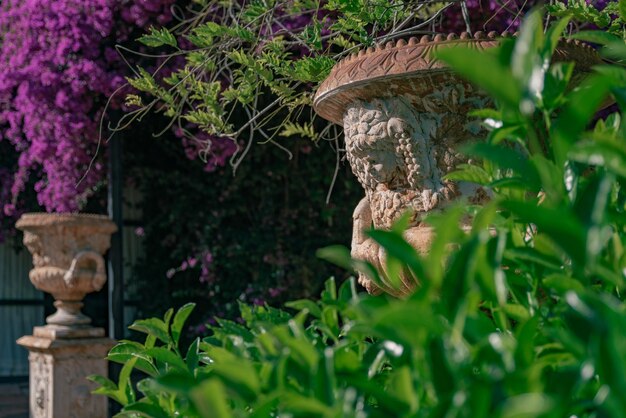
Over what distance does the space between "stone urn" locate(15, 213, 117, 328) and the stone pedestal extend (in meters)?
0.17

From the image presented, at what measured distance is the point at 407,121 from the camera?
7.09 feet

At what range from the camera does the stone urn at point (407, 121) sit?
6.76 feet

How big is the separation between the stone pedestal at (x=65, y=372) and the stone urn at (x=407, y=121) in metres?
3.43

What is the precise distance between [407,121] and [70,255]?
3.79 m

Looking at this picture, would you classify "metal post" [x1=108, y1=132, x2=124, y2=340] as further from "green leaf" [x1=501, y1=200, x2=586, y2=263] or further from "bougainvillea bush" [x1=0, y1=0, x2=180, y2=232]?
"green leaf" [x1=501, y1=200, x2=586, y2=263]

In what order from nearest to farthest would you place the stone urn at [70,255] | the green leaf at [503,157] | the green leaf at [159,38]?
the green leaf at [503,157]
the green leaf at [159,38]
the stone urn at [70,255]

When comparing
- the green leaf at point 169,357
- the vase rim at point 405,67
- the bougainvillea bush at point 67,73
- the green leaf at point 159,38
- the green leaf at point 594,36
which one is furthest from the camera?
the bougainvillea bush at point 67,73

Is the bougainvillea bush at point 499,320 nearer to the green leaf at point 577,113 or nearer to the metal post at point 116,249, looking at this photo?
the green leaf at point 577,113

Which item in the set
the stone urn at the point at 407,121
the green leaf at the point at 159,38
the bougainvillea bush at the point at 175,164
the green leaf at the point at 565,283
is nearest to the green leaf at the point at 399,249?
the green leaf at the point at 565,283

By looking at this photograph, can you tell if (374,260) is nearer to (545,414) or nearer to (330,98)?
(330,98)

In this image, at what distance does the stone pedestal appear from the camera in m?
5.19

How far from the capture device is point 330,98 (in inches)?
88.7

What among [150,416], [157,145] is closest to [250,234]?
[157,145]

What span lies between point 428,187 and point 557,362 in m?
1.46
